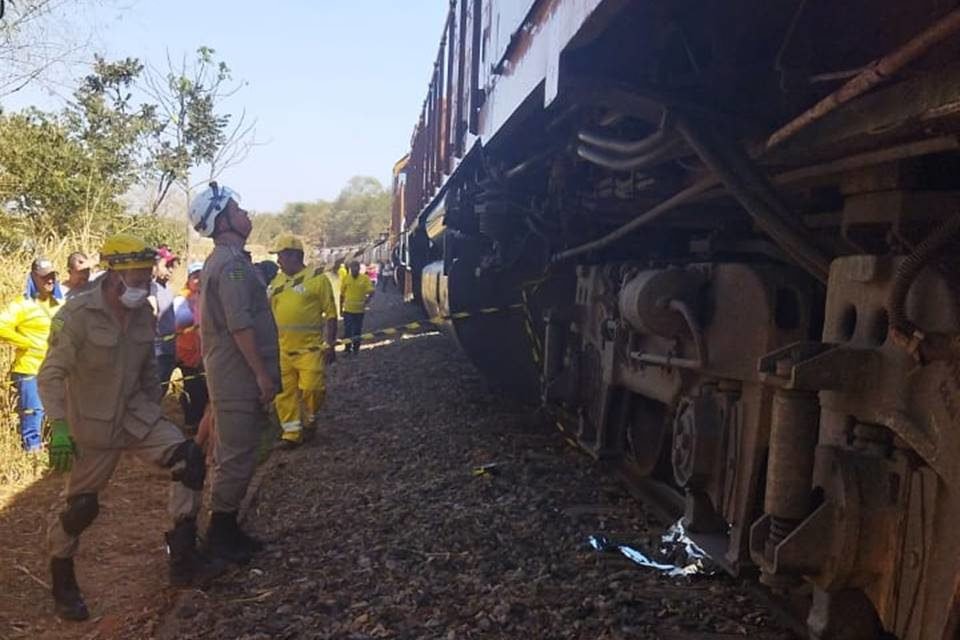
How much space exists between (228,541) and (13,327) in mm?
3558

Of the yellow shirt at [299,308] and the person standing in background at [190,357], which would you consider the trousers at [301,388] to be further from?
the person standing in background at [190,357]

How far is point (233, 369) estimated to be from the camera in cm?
457

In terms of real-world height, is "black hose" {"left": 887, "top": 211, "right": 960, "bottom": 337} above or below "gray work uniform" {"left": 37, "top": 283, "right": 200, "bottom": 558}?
above

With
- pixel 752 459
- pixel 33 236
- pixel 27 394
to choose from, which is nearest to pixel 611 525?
pixel 752 459

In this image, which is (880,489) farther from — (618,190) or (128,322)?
(128,322)

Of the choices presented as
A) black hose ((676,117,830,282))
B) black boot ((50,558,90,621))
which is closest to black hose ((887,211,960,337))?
black hose ((676,117,830,282))

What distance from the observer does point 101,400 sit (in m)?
4.16

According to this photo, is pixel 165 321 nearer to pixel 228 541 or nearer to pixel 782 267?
pixel 228 541

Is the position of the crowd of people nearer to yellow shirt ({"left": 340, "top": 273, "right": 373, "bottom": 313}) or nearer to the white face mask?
the white face mask

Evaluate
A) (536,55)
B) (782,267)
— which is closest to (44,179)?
(536,55)

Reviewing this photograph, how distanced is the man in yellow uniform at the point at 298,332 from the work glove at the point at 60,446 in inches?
136

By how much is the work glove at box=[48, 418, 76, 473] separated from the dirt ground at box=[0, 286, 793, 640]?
2.43 ft

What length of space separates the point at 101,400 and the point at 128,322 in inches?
14.8

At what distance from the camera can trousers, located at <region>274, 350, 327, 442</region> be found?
290 inches
